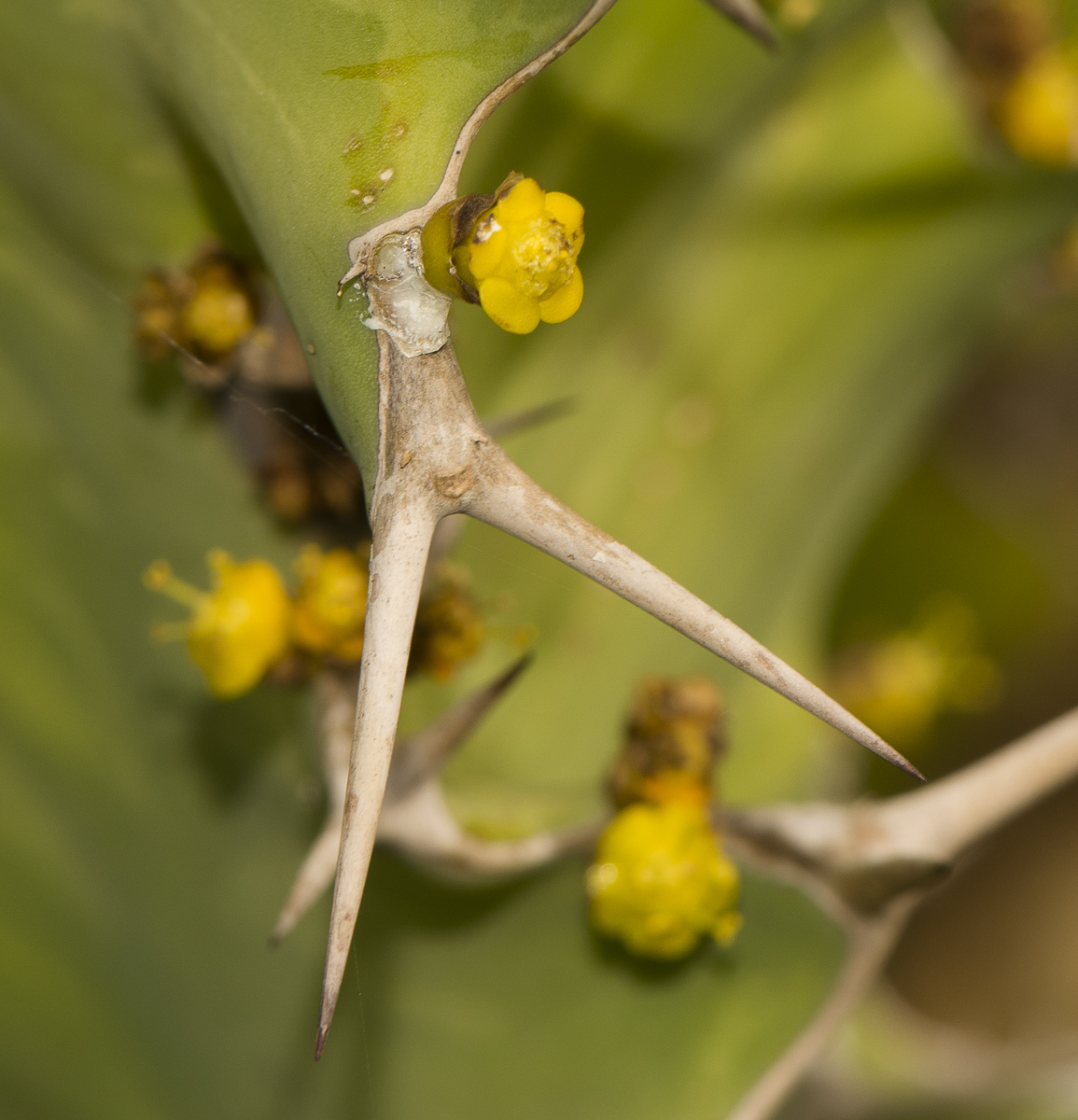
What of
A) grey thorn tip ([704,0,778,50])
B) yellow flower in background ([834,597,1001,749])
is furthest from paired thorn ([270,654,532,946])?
yellow flower in background ([834,597,1001,749])

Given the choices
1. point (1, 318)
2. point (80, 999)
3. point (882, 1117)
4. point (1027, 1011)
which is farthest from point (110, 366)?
point (1027, 1011)

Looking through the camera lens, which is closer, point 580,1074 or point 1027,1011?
point 580,1074

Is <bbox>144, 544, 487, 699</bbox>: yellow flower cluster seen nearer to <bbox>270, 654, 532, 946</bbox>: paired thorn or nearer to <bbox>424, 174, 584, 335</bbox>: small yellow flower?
<bbox>270, 654, 532, 946</bbox>: paired thorn

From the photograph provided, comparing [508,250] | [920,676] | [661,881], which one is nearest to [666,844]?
[661,881]

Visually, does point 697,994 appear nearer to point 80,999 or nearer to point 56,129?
point 80,999

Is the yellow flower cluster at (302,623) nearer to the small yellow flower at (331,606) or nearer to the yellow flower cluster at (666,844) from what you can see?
the small yellow flower at (331,606)

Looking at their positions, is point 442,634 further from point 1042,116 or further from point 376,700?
point 1042,116
